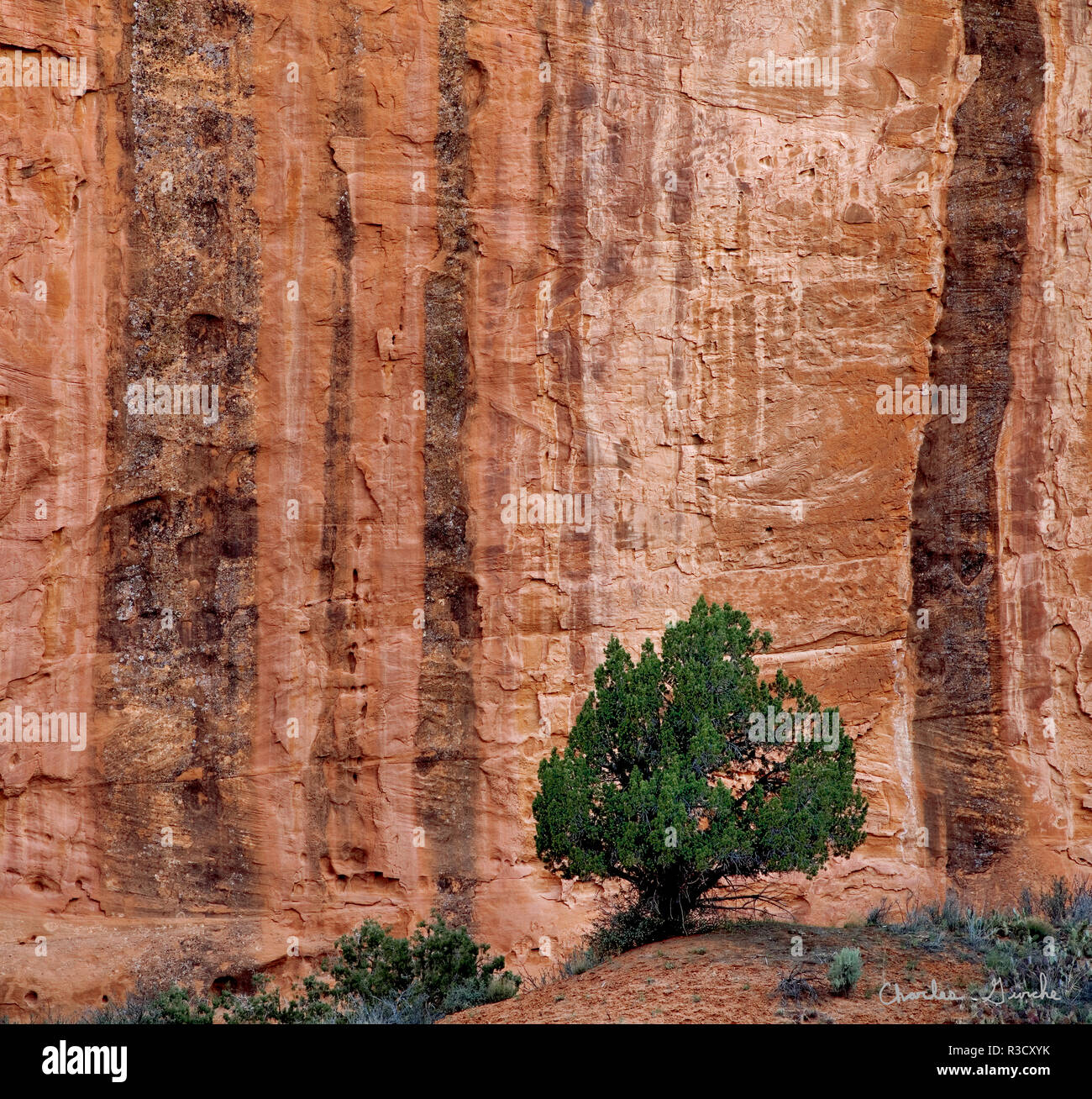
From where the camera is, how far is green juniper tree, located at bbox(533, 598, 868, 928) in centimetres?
1200

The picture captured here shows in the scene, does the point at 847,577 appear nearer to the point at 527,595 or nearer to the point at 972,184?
the point at 527,595

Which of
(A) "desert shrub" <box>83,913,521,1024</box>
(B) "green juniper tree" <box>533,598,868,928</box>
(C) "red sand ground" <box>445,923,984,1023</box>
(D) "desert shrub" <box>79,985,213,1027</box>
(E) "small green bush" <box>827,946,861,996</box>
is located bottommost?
(D) "desert shrub" <box>79,985,213,1027</box>

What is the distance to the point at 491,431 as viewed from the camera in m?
16.4

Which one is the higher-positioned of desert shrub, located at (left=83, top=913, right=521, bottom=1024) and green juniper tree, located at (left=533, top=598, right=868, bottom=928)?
green juniper tree, located at (left=533, top=598, right=868, bottom=928)

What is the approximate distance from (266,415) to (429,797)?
4.95 m

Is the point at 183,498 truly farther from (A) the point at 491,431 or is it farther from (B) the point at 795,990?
(B) the point at 795,990

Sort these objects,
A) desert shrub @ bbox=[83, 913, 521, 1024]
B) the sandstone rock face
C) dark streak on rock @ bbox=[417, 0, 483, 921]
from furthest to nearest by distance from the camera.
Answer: dark streak on rock @ bbox=[417, 0, 483, 921] < the sandstone rock face < desert shrub @ bbox=[83, 913, 521, 1024]

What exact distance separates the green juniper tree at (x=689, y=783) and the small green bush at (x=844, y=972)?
127 cm

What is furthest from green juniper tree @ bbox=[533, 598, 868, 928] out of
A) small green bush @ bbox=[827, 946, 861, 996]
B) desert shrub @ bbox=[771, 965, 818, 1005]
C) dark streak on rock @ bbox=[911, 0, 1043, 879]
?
dark streak on rock @ bbox=[911, 0, 1043, 879]

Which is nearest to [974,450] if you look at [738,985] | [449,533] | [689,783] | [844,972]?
[449,533]
